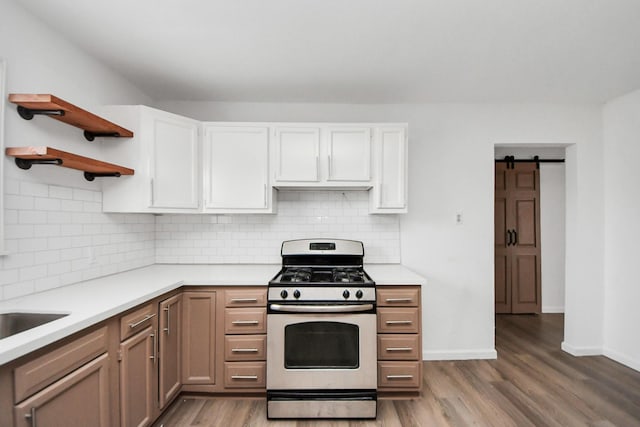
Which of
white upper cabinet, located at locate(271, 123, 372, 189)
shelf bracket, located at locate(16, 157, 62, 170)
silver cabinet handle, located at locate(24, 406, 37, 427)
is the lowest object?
silver cabinet handle, located at locate(24, 406, 37, 427)

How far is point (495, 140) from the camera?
10.4ft


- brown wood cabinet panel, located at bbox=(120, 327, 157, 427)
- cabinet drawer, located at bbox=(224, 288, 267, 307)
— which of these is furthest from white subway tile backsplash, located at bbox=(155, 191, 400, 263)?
brown wood cabinet panel, located at bbox=(120, 327, 157, 427)

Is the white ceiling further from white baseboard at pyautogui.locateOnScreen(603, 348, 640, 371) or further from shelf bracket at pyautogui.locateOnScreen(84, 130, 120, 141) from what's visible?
white baseboard at pyautogui.locateOnScreen(603, 348, 640, 371)

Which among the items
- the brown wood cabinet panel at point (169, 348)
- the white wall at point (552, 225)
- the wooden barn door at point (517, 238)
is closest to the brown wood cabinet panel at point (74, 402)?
the brown wood cabinet panel at point (169, 348)

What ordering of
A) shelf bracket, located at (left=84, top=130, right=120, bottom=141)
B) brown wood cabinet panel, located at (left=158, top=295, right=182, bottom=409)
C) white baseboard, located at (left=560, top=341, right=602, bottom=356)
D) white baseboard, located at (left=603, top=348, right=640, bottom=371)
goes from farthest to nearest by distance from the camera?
white baseboard, located at (left=560, top=341, right=602, bottom=356), white baseboard, located at (left=603, top=348, right=640, bottom=371), shelf bracket, located at (left=84, top=130, right=120, bottom=141), brown wood cabinet panel, located at (left=158, top=295, right=182, bottom=409)

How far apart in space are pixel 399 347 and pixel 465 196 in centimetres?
166

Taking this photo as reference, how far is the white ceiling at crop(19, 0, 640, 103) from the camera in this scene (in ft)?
5.76

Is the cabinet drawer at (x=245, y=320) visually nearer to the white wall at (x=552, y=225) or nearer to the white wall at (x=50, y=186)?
the white wall at (x=50, y=186)

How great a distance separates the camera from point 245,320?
7.80ft

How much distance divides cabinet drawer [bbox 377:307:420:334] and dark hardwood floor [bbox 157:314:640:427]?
21.9 inches

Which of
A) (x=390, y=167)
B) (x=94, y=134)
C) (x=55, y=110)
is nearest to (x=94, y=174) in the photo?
(x=94, y=134)

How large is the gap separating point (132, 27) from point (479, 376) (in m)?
3.74

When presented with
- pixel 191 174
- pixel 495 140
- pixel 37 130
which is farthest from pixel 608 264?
pixel 37 130

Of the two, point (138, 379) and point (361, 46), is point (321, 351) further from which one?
point (361, 46)
